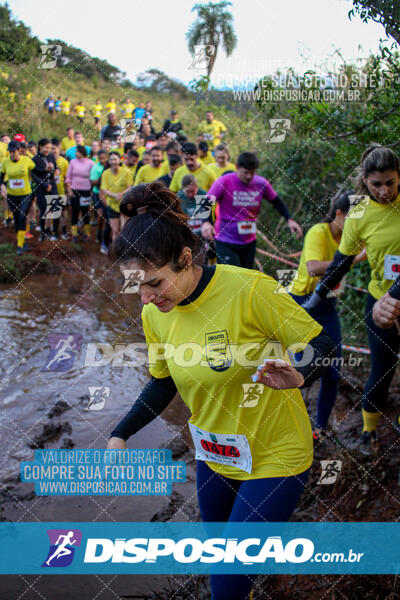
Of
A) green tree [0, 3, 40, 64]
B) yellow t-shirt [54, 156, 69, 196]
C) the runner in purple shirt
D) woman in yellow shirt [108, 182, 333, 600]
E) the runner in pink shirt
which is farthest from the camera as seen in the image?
green tree [0, 3, 40, 64]

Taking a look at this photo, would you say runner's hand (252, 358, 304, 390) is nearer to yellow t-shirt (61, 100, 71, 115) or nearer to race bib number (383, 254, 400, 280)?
race bib number (383, 254, 400, 280)

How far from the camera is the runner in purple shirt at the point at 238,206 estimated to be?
6.10m

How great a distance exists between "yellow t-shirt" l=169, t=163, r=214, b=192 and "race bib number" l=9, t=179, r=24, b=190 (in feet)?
10.3

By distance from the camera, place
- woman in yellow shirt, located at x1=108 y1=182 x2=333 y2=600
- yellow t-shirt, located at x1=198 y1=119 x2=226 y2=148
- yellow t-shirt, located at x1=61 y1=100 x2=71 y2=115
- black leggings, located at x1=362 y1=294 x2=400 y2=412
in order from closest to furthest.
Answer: woman in yellow shirt, located at x1=108 y1=182 x2=333 y2=600 < black leggings, located at x1=362 y1=294 x2=400 y2=412 < yellow t-shirt, located at x1=198 y1=119 x2=226 y2=148 < yellow t-shirt, located at x1=61 y1=100 x2=71 y2=115

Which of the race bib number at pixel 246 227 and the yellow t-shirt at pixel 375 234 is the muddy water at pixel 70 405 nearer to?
the race bib number at pixel 246 227

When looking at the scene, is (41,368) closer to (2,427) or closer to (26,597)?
(2,427)

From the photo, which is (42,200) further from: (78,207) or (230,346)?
(230,346)

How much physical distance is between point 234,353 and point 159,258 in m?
0.45

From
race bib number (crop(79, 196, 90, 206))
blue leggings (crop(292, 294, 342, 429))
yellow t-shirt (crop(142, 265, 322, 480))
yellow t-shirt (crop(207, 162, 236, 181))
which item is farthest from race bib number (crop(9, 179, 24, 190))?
yellow t-shirt (crop(142, 265, 322, 480))

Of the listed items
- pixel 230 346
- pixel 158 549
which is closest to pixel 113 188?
pixel 158 549

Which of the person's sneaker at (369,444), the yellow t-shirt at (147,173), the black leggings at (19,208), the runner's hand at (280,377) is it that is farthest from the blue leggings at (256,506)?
the black leggings at (19,208)

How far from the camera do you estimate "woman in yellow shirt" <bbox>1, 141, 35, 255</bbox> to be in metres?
10.1

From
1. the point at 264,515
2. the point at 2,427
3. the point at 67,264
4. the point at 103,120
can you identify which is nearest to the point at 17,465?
the point at 2,427

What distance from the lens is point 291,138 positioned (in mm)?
8805
